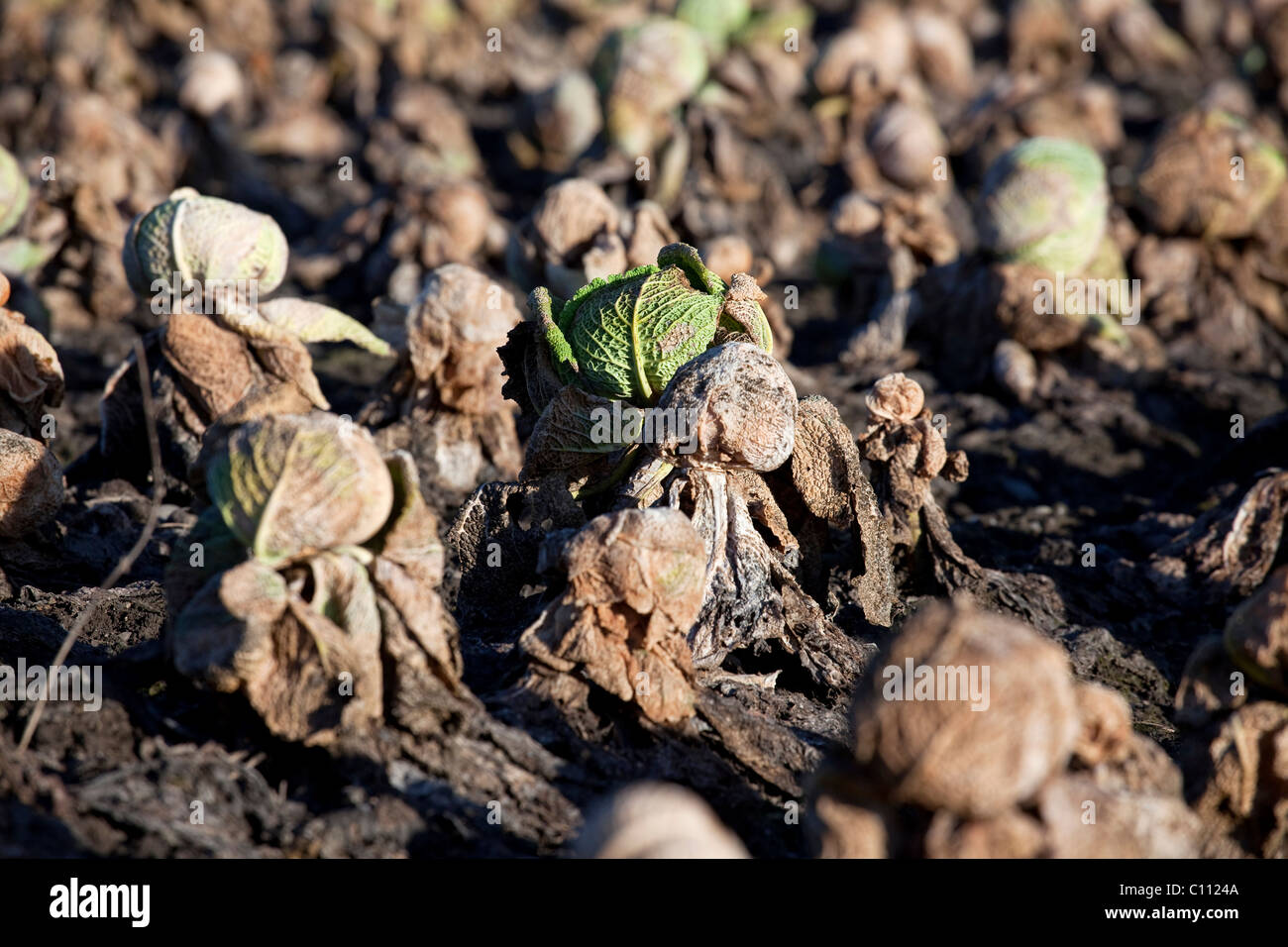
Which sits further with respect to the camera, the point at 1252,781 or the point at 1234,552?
the point at 1234,552

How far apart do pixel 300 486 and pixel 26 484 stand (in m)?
2.22

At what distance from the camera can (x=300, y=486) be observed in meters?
3.77

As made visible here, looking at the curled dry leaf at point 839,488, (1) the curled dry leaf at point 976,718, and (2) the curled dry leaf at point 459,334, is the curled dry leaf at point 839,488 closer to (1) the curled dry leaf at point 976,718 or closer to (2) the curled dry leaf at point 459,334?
(1) the curled dry leaf at point 976,718

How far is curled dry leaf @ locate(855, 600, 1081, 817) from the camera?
124 inches

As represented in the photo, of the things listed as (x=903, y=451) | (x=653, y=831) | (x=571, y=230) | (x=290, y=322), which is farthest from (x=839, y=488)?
(x=571, y=230)

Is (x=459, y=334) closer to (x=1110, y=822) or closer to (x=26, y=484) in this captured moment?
(x=26, y=484)

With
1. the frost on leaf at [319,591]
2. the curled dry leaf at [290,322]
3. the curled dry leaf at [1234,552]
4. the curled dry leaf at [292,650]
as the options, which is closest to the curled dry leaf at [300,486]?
the frost on leaf at [319,591]

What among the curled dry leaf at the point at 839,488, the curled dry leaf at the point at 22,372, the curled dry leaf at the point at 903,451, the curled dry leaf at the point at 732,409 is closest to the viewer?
the curled dry leaf at the point at 732,409

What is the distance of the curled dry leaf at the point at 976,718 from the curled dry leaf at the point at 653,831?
522 mm

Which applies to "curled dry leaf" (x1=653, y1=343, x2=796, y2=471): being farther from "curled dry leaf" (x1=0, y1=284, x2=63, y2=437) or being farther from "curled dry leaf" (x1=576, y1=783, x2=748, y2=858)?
"curled dry leaf" (x1=0, y1=284, x2=63, y2=437)

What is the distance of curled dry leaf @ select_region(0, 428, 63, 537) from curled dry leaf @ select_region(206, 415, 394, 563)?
1.89 metres

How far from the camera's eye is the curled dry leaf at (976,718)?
3141 millimetres
